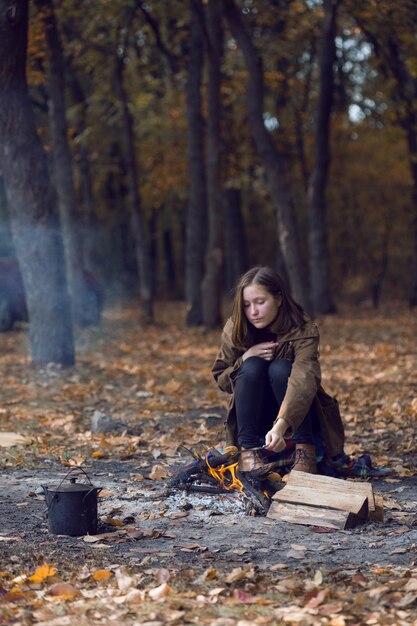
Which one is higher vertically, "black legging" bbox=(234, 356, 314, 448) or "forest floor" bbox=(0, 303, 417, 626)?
"black legging" bbox=(234, 356, 314, 448)

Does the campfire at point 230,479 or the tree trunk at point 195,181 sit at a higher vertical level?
the tree trunk at point 195,181

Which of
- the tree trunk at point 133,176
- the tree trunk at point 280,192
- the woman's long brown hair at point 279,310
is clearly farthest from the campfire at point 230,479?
the tree trunk at point 133,176

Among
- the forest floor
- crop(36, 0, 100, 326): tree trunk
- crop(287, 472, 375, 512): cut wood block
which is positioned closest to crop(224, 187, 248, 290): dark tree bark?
crop(36, 0, 100, 326): tree trunk

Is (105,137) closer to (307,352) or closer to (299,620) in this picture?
(307,352)

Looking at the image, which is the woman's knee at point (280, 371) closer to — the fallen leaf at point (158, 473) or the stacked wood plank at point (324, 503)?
the stacked wood plank at point (324, 503)

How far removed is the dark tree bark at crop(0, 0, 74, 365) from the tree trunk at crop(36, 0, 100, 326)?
578 cm

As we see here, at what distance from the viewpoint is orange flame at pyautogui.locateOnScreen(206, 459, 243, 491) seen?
574 centimetres

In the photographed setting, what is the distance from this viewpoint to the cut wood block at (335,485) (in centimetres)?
529

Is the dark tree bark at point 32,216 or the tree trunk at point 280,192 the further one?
the tree trunk at point 280,192

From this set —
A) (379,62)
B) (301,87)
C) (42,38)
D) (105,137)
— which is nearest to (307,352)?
(42,38)

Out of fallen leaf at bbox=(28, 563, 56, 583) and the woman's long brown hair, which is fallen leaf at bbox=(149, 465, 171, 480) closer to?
the woman's long brown hair

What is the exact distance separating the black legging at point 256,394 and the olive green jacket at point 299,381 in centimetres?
9

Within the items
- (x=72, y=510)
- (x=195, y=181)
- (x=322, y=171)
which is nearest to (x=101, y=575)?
(x=72, y=510)

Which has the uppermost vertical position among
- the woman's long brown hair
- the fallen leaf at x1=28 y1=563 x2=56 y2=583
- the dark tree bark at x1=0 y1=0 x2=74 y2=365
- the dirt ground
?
the dark tree bark at x1=0 y1=0 x2=74 y2=365
